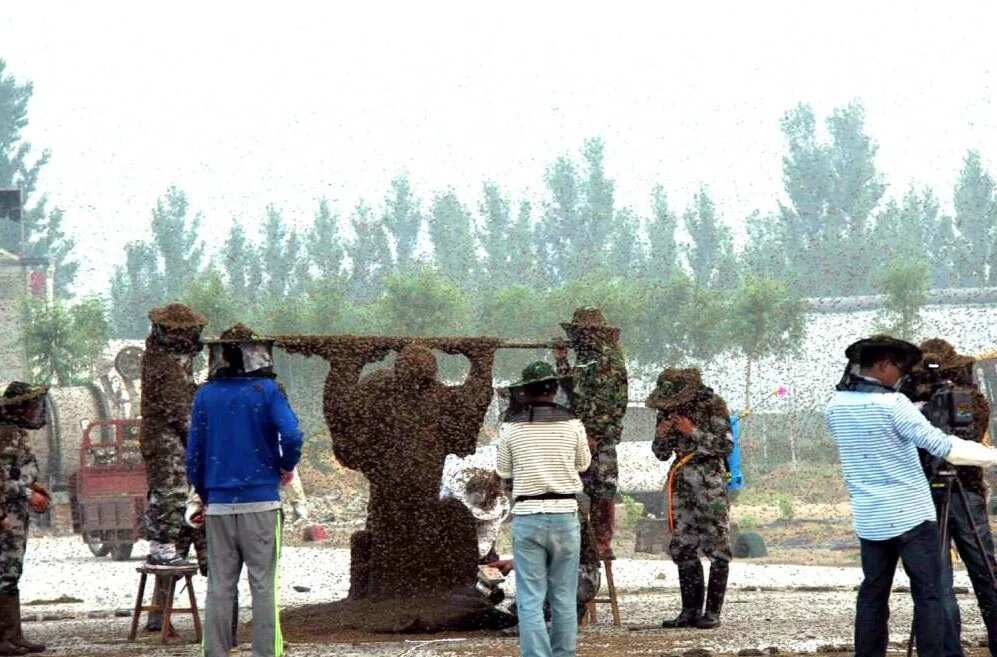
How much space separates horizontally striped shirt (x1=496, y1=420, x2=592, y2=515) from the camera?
9.72m

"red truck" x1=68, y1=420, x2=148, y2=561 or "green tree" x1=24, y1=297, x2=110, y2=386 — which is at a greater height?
"green tree" x1=24, y1=297, x2=110, y2=386

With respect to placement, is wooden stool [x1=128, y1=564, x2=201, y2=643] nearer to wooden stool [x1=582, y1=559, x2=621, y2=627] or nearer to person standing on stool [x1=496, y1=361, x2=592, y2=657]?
wooden stool [x1=582, y1=559, x2=621, y2=627]

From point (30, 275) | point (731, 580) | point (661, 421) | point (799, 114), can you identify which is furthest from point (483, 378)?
point (799, 114)

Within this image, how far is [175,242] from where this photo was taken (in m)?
92.3

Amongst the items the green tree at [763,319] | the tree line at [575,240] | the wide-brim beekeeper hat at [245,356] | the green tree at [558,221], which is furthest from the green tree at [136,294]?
the wide-brim beekeeper hat at [245,356]

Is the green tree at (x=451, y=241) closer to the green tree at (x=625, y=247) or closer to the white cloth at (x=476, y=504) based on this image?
Result: the green tree at (x=625, y=247)

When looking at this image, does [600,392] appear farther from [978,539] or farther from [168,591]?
[978,539]

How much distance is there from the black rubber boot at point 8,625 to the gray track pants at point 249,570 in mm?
3623

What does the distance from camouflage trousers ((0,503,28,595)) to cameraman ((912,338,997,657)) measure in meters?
6.54

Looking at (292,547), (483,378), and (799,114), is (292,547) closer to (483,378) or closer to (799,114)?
(483,378)

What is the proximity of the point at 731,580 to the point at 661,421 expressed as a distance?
19.9ft

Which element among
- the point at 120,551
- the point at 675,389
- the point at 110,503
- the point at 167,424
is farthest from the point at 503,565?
the point at 120,551

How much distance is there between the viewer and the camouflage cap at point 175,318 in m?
12.9

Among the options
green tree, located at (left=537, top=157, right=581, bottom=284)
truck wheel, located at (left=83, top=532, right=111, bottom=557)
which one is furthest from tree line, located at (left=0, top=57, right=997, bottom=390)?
truck wheel, located at (left=83, top=532, right=111, bottom=557)
